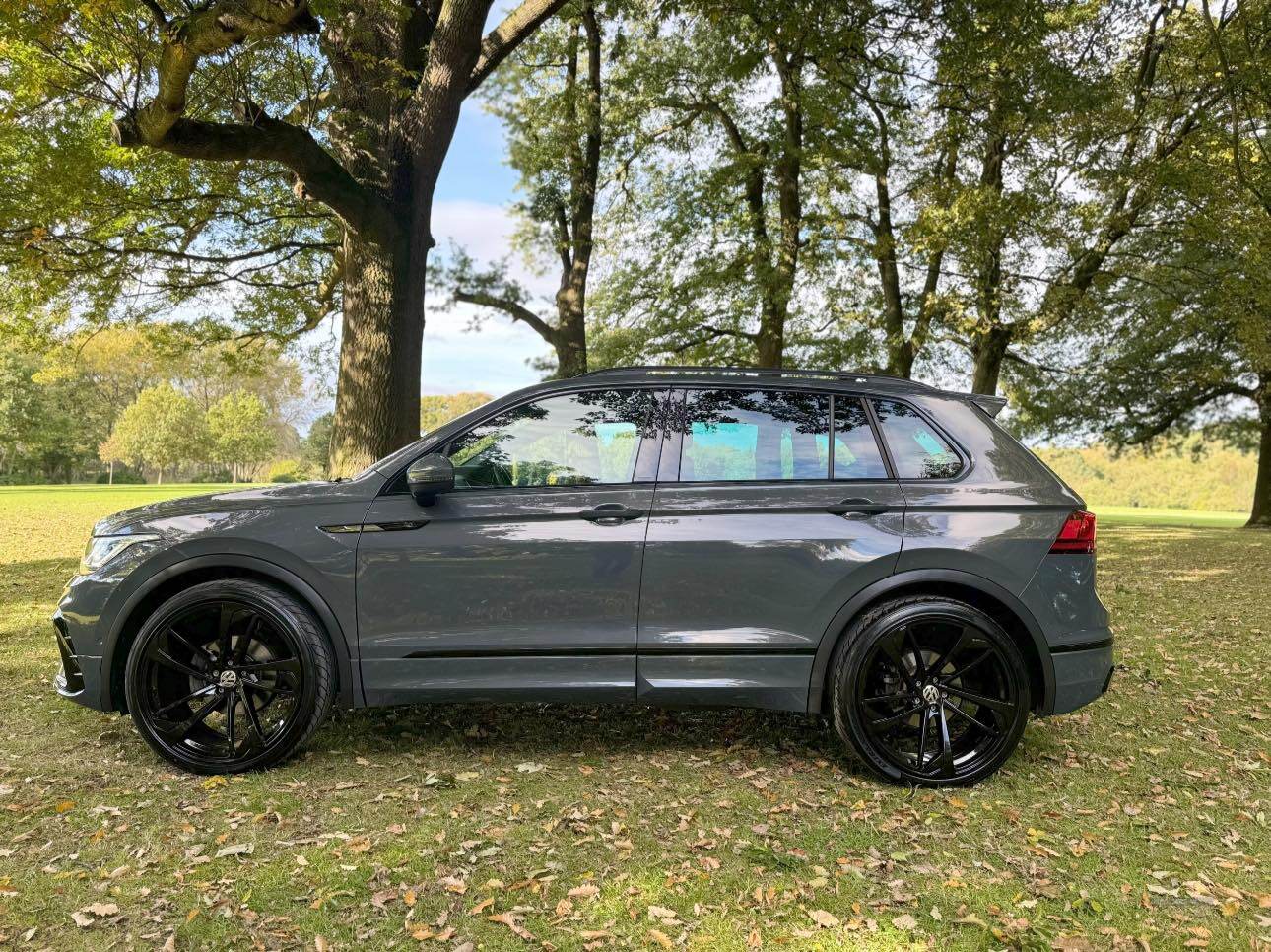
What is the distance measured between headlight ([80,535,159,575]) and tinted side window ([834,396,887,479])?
10.3 feet

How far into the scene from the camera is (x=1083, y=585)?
3695 mm

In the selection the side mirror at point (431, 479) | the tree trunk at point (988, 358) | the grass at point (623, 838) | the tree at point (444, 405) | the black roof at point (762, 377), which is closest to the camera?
the grass at point (623, 838)

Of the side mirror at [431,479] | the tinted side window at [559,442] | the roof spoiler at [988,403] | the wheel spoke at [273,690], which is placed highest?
the roof spoiler at [988,403]

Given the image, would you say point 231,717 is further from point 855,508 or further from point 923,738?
point 923,738

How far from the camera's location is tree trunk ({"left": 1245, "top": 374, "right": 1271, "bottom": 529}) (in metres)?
21.3

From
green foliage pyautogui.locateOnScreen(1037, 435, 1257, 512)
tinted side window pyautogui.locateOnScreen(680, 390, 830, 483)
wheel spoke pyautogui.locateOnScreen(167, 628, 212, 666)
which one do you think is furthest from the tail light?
green foliage pyautogui.locateOnScreen(1037, 435, 1257, 512)

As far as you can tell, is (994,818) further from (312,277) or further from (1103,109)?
(312,277)

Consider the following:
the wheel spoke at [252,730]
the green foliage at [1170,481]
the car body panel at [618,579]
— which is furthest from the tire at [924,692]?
the green foliage at [1170,481]

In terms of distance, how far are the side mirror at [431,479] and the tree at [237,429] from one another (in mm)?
57317

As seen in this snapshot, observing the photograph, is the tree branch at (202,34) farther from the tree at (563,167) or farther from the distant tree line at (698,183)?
the tree at (563,167)

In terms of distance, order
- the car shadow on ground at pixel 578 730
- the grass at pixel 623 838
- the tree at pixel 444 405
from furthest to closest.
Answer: the tree at pixel 444 405 < the car shadow on ground at pixel 578 730 < the grass at pixel 623 838

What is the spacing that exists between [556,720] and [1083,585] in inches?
107

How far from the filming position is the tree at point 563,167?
1463cm

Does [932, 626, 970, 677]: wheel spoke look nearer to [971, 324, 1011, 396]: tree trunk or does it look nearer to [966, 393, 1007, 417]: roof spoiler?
[966, 393, 1007, 417]: roof spoiler
